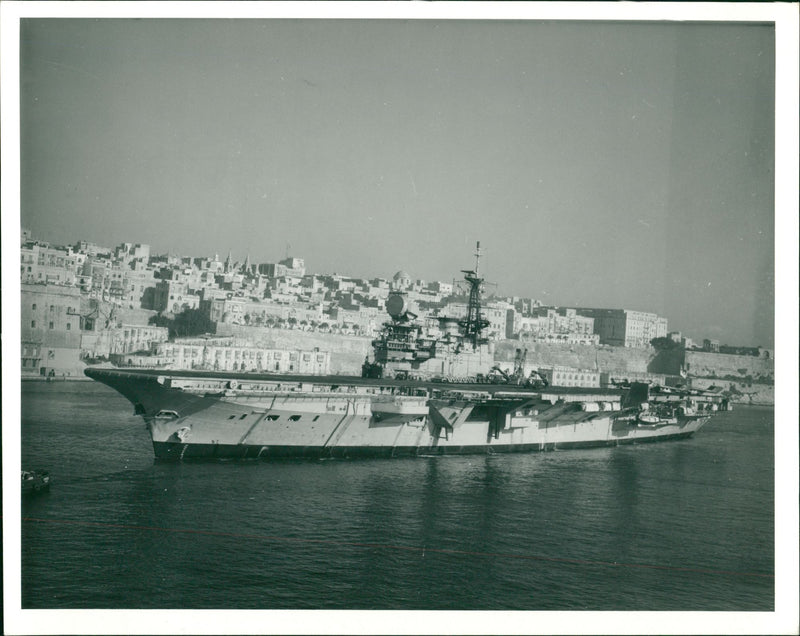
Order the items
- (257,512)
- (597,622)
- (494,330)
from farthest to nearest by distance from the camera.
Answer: (494,330)
(257,512)
(597,622)

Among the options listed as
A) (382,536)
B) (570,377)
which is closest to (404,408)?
(382,536)

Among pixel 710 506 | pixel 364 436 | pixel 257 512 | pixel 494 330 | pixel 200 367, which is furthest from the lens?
pixel 200 367

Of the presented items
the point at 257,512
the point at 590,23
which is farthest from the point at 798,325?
the point at 257,512

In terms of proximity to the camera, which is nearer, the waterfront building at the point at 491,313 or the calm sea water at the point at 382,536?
the calm sea water at the point at 382,536

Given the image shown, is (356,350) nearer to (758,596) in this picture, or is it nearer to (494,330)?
(494,330)

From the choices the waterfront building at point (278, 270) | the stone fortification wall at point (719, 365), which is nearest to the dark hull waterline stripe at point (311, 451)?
the stone fortification wall at point (719, 365)

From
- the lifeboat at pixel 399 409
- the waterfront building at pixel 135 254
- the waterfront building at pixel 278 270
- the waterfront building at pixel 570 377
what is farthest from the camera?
the waterfront building at pixel 278 270

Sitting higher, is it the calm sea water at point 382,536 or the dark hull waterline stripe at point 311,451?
the dark hull waterline stripe at point 311,451

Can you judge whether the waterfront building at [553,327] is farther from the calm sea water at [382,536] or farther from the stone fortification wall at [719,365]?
the calm sea water at [382,536]
